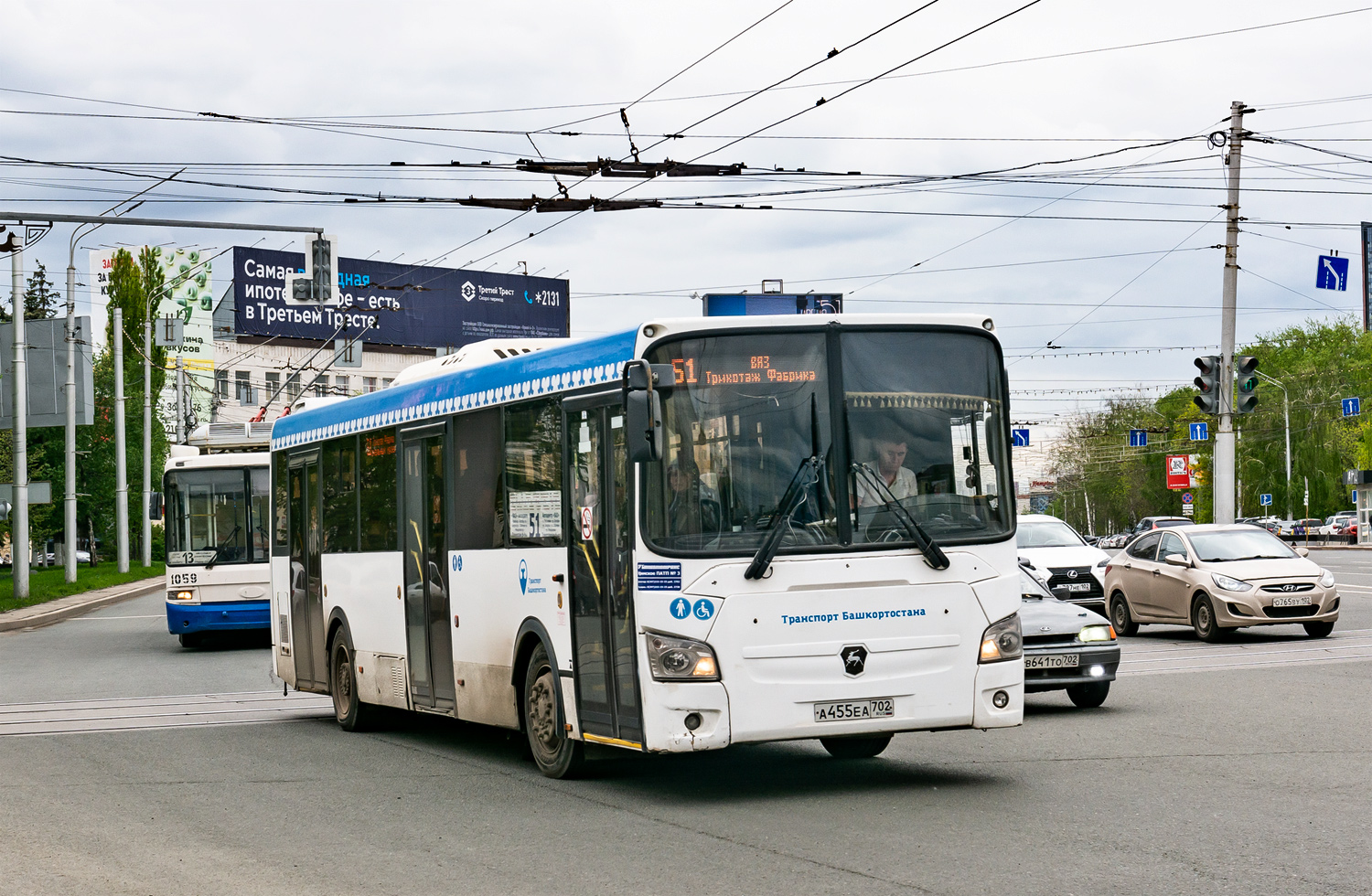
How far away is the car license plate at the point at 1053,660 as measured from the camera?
1386 cm

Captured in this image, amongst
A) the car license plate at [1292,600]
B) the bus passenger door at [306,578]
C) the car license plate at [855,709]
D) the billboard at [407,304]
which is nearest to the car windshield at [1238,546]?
the car license plate at [1292,600]

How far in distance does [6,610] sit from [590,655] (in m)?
28.1

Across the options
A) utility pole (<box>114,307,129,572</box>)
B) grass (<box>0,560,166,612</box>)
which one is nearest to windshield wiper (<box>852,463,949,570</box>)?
grass (<box>0,560,166,612</box>)

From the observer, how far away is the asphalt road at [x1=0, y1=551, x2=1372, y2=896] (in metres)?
7.50

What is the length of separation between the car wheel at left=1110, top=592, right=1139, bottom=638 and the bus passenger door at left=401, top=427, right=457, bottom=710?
13670 mm

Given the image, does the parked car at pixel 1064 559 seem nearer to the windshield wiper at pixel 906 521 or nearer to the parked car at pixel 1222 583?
the parked car at pixel 1222 583

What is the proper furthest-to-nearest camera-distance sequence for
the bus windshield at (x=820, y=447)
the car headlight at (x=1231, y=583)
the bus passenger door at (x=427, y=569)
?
the car headlight at (x=1231, y=583) → the bus passenger door at (x=427, y=569) → the bus windshield at (x=820, y=447)

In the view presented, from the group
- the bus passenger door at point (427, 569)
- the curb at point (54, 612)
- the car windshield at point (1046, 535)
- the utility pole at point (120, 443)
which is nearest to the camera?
the bus passenger door at point (427, 569)

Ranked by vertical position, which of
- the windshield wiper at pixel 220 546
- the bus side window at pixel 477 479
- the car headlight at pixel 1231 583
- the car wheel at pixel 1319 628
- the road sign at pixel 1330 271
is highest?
the road sign at pixel 1330 271

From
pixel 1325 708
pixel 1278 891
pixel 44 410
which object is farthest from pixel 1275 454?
pixel 1278 891

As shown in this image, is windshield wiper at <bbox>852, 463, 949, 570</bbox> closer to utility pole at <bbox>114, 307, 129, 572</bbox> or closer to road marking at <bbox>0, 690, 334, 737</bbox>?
road marking at <bbox>0, 690, 334, 737</bbox>

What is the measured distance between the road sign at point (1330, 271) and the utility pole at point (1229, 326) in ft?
25.2

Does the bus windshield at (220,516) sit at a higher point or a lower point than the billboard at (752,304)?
lower

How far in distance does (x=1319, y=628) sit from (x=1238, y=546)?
4.77ft
